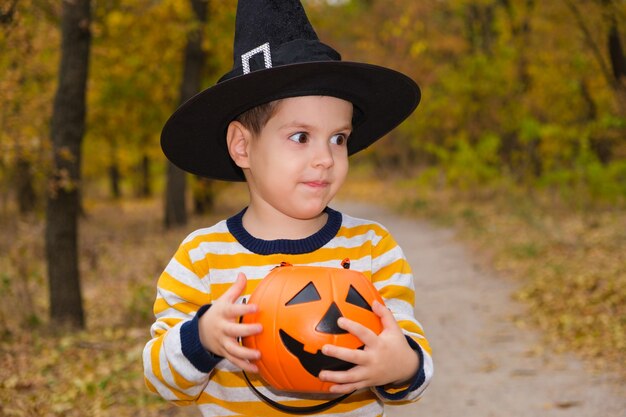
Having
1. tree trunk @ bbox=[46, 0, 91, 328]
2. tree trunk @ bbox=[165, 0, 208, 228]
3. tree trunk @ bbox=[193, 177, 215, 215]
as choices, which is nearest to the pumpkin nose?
tree trunk @ bbox=[46, 0, 91, 328]

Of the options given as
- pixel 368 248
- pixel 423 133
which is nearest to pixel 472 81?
pixel 423 133

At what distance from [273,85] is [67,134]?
616 centimetres

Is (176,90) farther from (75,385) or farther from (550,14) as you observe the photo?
(75,385)

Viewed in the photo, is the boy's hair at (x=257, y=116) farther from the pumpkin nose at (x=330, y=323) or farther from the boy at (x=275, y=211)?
the pumpkin nose at (x=330, y=323)

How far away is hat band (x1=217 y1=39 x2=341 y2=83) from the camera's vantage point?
2.35 meters

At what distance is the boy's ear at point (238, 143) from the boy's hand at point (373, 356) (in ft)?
2.62

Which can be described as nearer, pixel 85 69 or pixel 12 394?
pixel 12 394

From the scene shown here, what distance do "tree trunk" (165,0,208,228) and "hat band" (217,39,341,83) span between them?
1444cm

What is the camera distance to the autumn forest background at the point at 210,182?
7309 mm

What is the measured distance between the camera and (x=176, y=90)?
20297 mm

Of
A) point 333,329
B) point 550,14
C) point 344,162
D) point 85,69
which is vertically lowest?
point 333,329

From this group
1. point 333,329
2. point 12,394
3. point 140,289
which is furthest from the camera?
point 140,289

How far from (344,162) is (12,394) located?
145 inches

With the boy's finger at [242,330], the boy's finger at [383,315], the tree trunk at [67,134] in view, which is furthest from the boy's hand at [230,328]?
the tree trunk at [67,134]
